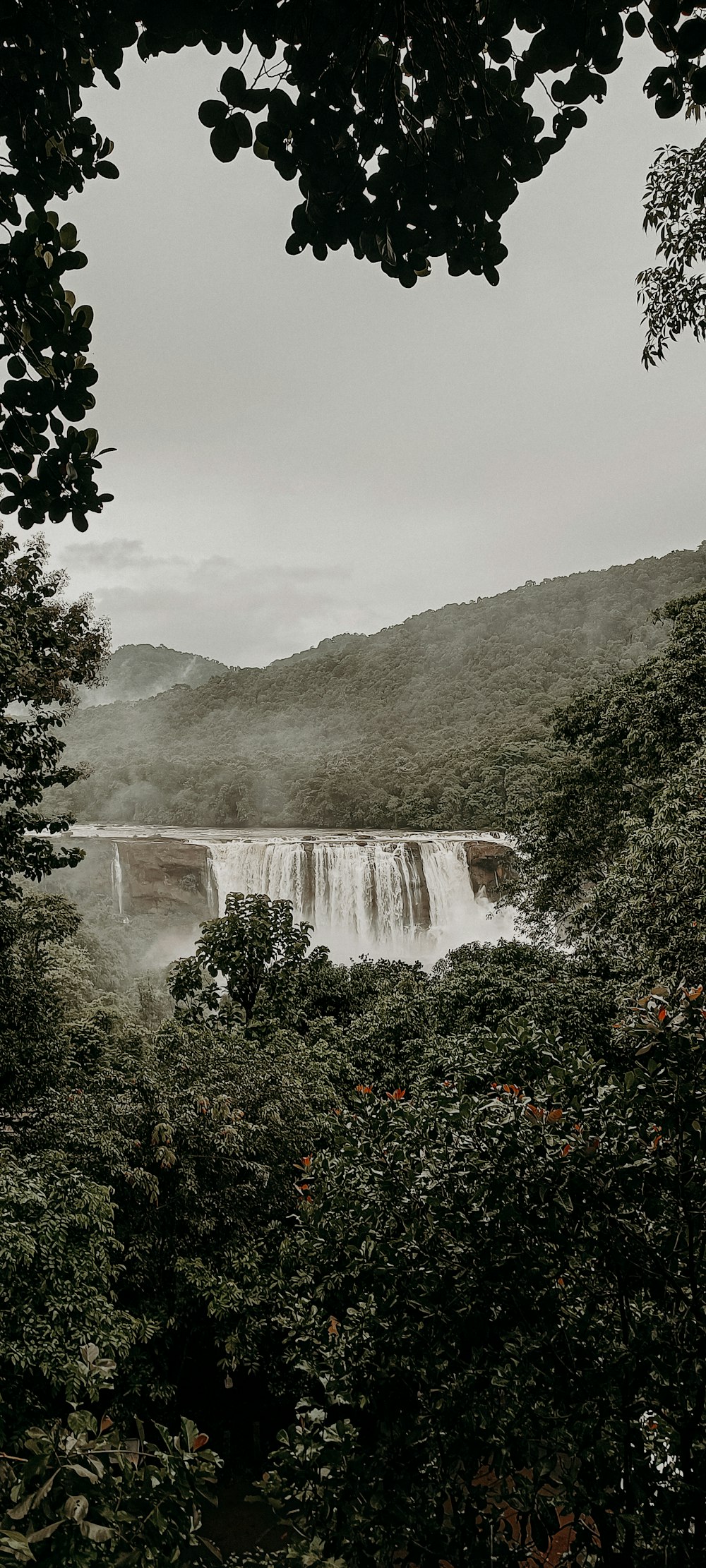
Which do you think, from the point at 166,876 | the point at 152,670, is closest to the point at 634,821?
the point at 166,876

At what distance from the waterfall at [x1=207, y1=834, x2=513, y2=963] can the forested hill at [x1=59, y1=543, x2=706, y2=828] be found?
3.02m

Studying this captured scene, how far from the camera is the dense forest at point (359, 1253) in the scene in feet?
4.82

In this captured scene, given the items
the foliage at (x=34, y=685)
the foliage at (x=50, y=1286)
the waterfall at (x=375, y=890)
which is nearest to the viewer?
the foliage at (x=50, y=1286)

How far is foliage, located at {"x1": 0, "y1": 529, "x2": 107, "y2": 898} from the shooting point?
5.13 metres

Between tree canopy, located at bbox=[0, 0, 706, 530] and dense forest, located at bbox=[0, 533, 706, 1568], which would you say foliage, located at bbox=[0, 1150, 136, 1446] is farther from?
tree canopy, located at bbox=[0, 0, 706, 530]

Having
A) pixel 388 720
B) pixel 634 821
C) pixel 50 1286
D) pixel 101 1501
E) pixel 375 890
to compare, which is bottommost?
pixel 375 890

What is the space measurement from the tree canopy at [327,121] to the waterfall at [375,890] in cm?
1579

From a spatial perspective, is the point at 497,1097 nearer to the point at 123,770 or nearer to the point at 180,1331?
the point at 180,1331

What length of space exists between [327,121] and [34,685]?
517 centimetres

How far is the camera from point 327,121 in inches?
50.6

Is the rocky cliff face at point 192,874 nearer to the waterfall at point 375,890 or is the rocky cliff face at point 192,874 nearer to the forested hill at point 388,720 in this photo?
the waterfall at point 375,890

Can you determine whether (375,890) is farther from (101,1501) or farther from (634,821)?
(101,1501)

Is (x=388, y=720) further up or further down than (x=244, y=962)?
further up

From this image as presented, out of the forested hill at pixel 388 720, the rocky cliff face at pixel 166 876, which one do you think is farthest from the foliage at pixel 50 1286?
the rocky cliff face at pixel 166 876
